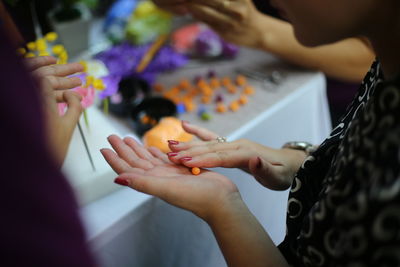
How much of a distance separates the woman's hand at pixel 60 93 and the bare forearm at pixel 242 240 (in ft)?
0.72

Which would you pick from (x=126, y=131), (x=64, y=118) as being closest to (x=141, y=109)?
(x=126, y=131)

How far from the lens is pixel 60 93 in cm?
45

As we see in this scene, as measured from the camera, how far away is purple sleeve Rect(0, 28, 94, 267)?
227mm

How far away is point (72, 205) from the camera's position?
0.80ft

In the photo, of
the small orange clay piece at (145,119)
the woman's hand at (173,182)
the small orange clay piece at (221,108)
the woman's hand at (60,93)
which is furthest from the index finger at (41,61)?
the small orange clay piece at (221,108)

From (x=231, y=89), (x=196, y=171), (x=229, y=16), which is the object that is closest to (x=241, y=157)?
(x=196, y=171)

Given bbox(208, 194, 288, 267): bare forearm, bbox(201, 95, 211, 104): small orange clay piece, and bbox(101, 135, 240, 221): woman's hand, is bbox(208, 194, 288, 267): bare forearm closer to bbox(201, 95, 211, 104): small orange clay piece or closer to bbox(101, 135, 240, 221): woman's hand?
bbox(101, 135, 240, 221): woman's hand

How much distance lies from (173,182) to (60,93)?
189 millimetres

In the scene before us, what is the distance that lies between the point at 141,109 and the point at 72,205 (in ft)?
1.78

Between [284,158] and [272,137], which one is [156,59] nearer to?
[272,137]

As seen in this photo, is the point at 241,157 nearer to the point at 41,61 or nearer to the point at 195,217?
the point at 195,217

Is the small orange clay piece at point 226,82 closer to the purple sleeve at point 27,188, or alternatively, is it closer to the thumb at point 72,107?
the thumb at point 72,107

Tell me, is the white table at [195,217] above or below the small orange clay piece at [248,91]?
below

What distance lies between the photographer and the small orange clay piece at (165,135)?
24.6 inches
